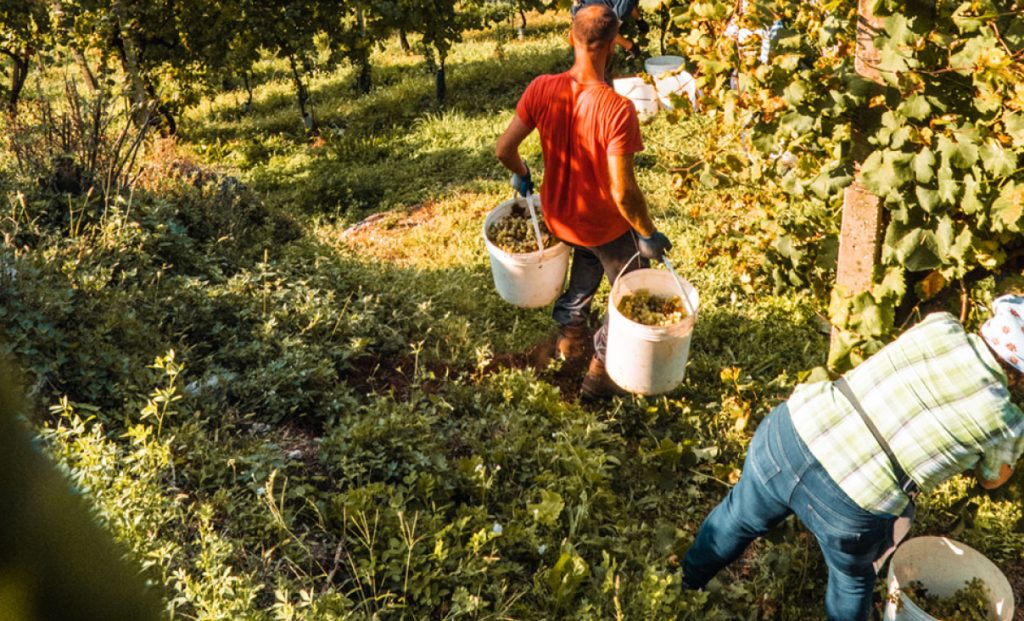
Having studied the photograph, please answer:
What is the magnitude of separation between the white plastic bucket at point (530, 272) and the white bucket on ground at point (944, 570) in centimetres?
216

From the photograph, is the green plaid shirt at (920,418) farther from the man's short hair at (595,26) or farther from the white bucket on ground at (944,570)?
the man's short hair at (595,26)

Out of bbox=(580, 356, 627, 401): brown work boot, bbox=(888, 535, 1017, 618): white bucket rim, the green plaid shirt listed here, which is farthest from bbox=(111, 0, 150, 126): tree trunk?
bbox=(888, 535, 1017, 618): white bucket rim

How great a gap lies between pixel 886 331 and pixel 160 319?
141 inches

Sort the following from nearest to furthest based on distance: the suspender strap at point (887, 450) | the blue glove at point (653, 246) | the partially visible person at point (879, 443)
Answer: the partially visible person at point (879, 443) < the suspender strap at point (887, 450) < the blue glove at point (653, 246)

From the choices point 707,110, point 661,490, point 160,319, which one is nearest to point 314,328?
point 160,319

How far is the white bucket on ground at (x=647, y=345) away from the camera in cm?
377

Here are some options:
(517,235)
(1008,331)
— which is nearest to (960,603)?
(1008,331)

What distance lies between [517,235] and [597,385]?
3.22 feet

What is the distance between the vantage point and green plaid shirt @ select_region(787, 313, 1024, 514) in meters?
2.45

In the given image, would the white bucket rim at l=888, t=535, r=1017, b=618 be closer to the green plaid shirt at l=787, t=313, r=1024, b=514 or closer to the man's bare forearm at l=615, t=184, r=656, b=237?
the green plaid shirt at l=787, t=313, r=1024, b=514

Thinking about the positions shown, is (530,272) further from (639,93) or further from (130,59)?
(130,59)

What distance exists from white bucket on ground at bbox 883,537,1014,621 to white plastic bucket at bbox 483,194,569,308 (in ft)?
7.08

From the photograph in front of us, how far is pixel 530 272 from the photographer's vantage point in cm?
430

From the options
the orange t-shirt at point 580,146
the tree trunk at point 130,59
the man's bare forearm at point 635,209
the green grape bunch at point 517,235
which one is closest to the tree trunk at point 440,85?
the tree trunk at point 130,59
